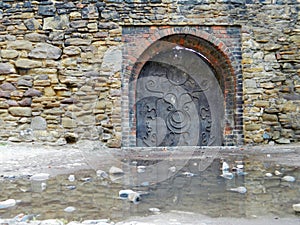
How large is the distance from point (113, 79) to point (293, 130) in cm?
332

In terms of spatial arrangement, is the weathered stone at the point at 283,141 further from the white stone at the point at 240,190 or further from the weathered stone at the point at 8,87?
the weathered stone at the point at 8,87

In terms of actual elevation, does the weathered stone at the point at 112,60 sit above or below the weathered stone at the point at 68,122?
above

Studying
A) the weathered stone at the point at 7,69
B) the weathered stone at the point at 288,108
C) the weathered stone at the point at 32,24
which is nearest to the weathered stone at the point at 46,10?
the weathered stone at the point at 32,24

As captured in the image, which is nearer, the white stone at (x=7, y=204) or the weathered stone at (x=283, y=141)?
the white stone at (x=7, y=204)

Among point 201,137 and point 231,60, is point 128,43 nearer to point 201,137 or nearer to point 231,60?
point 231,60

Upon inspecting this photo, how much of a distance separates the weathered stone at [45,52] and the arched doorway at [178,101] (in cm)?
159

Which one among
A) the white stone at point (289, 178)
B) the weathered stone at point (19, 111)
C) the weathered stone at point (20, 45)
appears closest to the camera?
the white stone at point (289, 178)

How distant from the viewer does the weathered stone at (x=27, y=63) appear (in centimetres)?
536

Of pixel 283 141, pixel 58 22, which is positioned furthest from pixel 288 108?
pixel 58 22

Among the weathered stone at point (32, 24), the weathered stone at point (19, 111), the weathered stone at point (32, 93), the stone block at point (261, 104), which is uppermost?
the weathered stone at point (32, 24)

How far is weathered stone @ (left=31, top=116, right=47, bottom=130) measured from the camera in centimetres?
529

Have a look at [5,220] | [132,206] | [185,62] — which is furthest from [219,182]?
[185,62]

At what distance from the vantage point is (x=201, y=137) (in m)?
6.18

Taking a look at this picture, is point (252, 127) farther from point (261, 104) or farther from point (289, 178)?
point (289, 178)
